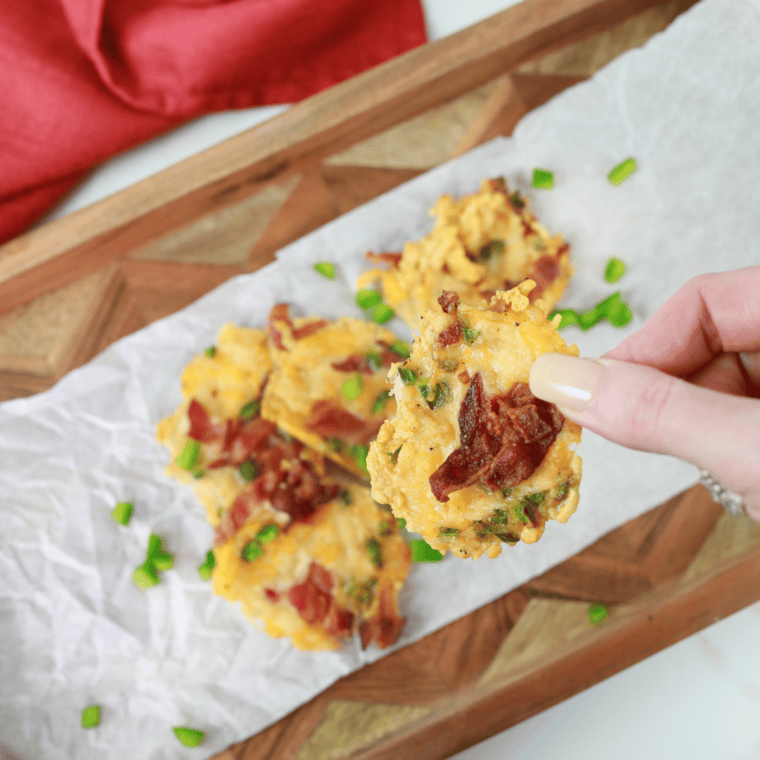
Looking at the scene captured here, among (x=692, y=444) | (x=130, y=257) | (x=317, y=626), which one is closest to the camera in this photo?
(x=692, y=444)

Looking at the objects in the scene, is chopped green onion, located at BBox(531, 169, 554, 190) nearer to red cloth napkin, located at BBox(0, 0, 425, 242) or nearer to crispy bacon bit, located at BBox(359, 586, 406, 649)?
red cloth napkin, located at BBox(0, 0, 425, 242)

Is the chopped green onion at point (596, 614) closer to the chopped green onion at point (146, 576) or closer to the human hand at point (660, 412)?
the human hand at point (660, 412)

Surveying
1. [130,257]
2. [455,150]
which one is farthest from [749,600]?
[130,257]

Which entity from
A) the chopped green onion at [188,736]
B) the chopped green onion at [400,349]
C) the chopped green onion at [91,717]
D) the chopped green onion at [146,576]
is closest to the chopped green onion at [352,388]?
the chopped green onion at [400,349]

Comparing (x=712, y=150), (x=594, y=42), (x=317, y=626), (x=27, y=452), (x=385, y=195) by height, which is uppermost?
(x=594, y=42)

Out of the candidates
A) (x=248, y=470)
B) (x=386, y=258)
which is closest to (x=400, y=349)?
(x=386, y=258)

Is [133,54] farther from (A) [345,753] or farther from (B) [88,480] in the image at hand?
(A) [345,753]
